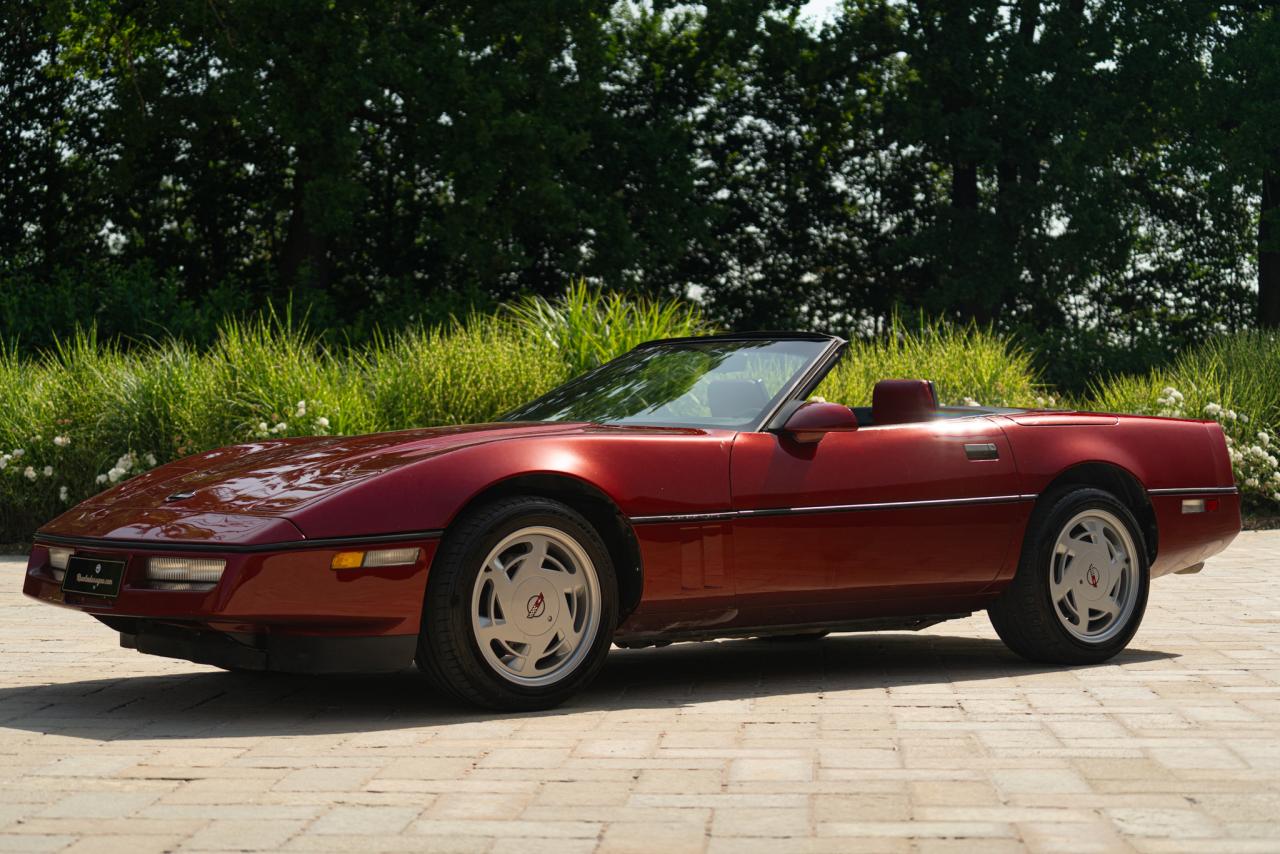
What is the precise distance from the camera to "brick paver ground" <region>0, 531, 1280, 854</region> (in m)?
4.14

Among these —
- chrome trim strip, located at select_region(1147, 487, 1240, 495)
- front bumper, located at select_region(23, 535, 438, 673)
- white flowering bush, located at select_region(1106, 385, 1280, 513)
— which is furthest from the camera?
white flowering bush, located at select_region(1106, 385, 1280, 513)

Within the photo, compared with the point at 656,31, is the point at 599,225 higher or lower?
lower

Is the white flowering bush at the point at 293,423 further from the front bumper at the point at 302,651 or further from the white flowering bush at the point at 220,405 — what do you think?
the front bumper at the point at 302,651

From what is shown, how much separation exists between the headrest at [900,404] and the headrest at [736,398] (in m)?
0.52

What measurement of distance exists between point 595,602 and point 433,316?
20.4 metres

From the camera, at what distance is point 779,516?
254 inches

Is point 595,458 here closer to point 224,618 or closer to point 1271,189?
point 224,618

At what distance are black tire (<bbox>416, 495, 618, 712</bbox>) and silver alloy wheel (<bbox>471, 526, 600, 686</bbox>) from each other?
2 cm

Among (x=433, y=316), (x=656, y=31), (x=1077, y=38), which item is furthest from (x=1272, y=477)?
(x=656, y=31)

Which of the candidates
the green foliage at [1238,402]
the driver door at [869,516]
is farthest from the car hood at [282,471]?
the green foliage at [1238,402]

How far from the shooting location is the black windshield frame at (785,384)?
21.7 feet

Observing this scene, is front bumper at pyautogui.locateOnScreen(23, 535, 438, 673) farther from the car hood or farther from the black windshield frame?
the black windshield frame

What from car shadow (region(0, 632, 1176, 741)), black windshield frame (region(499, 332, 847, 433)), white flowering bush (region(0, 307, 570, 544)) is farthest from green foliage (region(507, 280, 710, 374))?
black windshield frame (region(499, 332, 847, 433))

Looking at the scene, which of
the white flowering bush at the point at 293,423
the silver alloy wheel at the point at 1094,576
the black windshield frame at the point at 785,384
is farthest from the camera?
the white flowering bush at the point at 293,423
